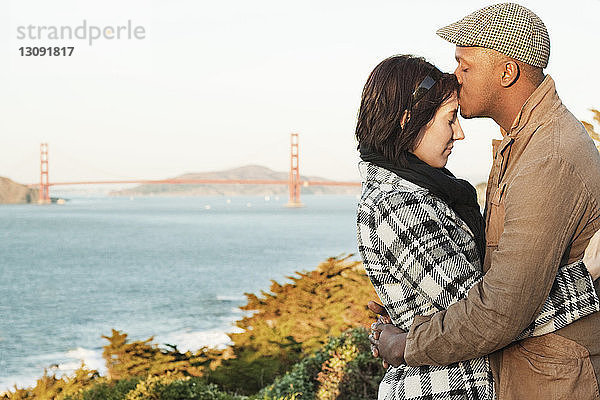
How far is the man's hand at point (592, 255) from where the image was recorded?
5.05 feet

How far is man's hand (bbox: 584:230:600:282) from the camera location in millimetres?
1540

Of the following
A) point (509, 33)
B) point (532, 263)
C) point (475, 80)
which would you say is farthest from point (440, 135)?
point (532, 263)

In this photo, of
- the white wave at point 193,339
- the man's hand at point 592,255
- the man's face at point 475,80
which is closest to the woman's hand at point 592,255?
the man's hand at point 592,255

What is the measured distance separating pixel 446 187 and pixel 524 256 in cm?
25

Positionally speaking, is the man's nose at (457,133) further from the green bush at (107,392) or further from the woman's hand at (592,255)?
the green bush at (107,392)

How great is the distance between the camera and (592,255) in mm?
1554

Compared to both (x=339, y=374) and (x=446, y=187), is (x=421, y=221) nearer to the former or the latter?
(x=446, y=187)

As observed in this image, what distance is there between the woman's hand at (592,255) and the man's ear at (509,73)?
0.36 metres

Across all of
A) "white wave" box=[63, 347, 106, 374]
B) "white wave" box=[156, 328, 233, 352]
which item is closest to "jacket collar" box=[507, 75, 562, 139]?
"white wave" box=[63, 347, 106, 374]

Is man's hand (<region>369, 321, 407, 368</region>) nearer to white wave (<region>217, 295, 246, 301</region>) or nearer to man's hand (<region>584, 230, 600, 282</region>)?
man's hand (<region>584, 230, 600, 282</region>)

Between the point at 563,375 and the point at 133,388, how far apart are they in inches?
150

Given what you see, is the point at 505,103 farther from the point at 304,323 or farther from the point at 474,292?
the point at 304,323

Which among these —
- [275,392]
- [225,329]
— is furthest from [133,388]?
[225,329]

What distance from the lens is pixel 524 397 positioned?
5.12ft
